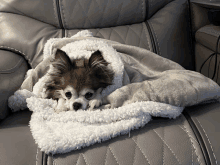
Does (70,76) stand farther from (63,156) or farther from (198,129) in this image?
(198,129)

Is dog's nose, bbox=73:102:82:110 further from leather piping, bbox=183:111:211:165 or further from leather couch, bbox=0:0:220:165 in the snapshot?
leather piping, bbox=183:111:211:165

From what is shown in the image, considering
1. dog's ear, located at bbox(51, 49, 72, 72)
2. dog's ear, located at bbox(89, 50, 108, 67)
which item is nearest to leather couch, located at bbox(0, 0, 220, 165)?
dog's ear, located at bbox(51, 49, 72, 72)

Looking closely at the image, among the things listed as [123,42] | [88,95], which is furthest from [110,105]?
[123,42]

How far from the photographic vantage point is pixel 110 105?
1.14 meters

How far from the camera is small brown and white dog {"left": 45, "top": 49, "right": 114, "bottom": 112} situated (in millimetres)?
1202

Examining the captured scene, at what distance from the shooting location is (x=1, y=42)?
1.61 meters

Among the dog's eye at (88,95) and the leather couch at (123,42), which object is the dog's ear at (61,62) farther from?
the leather couch at (123,42)

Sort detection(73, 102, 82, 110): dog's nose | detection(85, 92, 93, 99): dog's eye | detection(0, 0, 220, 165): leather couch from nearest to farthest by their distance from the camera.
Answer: detection(0, 0, 220, 165): leather couch → detection(73, 102, 82, 110): dog's nose → detection(85, 92, 93, 99): dog's eye

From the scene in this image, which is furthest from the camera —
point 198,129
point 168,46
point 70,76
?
point 168,46

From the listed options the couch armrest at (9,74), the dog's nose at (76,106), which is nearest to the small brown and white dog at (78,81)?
the dog's nose at (76,106)

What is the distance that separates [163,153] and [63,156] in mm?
488

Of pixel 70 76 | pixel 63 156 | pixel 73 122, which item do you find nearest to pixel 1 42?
pixel 70 76

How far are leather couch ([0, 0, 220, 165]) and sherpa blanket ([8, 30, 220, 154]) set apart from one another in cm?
5

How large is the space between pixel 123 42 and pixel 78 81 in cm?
85
